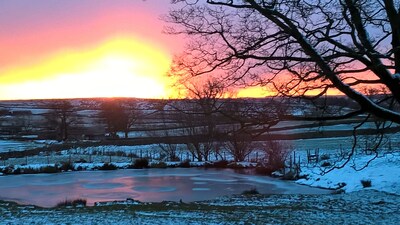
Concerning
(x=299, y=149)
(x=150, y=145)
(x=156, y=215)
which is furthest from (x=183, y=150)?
(x=156, y=215)

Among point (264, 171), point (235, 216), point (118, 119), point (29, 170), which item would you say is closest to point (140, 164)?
point (29, 170)

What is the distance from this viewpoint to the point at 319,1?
942 cm

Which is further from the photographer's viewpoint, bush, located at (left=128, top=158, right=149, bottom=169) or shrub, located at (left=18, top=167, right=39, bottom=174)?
bush, located at (left=128, top=158, right=149, bottom=169)

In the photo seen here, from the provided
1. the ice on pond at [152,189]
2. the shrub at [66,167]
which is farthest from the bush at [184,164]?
the ice on pond at [152,189]

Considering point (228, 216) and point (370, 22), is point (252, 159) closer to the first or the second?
point (228, 216)

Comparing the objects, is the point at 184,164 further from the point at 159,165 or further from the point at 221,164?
the point at 221,164

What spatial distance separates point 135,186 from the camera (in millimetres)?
27469

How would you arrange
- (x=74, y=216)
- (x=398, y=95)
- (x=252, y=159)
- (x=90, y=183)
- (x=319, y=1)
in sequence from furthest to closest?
(x=252, y=159) < (x=90, y=183) < (x=74, y=216) < (x=319, y=1) < (x=398, y=95)

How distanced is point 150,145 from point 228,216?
44.3 meters

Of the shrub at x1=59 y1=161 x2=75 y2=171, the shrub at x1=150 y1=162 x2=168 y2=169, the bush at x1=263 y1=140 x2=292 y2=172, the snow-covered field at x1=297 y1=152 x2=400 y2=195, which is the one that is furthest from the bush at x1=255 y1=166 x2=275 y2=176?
the shrub at x1=59 y1=161 x2=75 y2=171

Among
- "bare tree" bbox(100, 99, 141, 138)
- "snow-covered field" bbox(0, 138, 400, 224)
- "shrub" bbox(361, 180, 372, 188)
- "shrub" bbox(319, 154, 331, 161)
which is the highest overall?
"bare tree" bbox(100, 99, 141, 138)

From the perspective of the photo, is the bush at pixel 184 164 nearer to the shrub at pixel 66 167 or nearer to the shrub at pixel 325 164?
the shrub at pixel 66 167

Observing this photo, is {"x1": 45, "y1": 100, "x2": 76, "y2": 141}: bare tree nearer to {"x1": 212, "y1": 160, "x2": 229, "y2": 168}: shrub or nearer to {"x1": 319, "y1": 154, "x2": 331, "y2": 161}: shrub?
{"x1": 212, "y1": 160, "x2": 229, "y2": 168}: shrub

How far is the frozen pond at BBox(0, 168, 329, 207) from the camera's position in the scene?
23.1 m
